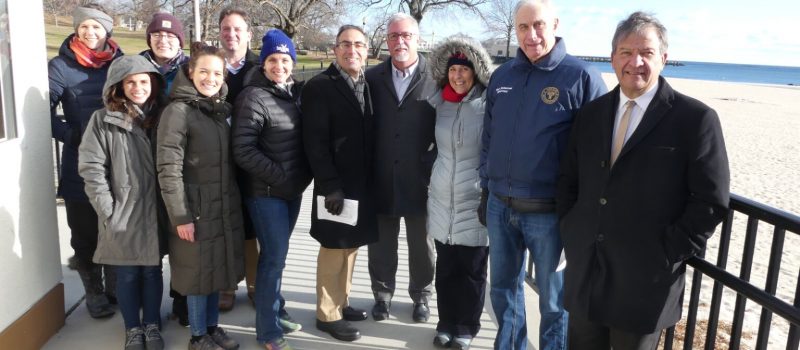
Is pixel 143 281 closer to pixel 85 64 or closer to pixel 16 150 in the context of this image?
pixel 16 150

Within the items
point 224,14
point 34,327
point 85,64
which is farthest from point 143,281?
point 224,14

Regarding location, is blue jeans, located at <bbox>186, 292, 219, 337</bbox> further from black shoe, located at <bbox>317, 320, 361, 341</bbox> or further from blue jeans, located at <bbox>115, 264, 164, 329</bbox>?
black shoe, located at <bbox>317, 320, 361, 341</bbox>

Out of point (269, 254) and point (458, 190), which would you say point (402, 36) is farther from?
point (269, 254)

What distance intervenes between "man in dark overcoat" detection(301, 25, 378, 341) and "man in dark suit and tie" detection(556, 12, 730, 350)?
141cm

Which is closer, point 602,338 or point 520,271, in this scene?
point 602,338

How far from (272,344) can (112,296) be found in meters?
1.37

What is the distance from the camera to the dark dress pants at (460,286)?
361 cm

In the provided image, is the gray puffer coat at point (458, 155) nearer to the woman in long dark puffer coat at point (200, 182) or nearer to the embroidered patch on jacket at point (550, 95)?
the embroidered patch on jacket at point (550, 95)

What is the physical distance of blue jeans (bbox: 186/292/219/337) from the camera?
10.9 ft

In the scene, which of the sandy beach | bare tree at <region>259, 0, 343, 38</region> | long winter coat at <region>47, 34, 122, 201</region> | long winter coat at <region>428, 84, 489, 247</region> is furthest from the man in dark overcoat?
bare tree at <region>259, 0, 343, 38</region>

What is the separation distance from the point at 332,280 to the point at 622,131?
207 centimetres

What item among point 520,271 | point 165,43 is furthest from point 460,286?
point 165,43

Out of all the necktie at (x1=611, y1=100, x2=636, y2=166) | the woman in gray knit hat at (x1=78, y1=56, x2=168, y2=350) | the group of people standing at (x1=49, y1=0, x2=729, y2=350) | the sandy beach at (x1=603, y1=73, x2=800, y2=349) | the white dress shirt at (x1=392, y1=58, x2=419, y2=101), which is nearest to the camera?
the group of people standing at (x1=49, y1=0, x2=729, y2=350)

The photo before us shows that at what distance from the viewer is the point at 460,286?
12.0ft
